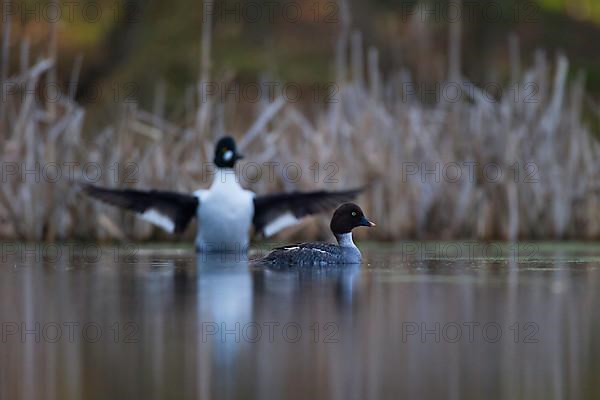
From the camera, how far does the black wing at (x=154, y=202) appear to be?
13023mm

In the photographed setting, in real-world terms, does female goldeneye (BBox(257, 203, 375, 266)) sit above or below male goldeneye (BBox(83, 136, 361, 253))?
below

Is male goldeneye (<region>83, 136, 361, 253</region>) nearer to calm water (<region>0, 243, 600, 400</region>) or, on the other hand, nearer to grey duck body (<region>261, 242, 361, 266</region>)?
grey duck body (<region>261, 242, 361, 266</region>)

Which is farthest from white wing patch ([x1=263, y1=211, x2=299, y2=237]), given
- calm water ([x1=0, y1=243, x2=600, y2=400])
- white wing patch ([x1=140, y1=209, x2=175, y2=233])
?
calm water ([x1=0, y1=243, x2=600, y2=400])

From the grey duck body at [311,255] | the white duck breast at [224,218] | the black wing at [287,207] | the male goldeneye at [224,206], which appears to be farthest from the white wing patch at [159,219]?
the grey duck body at [311,255]

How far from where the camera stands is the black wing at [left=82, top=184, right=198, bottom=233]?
1302cm

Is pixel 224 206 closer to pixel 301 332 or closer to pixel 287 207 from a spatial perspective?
pixel 287 207

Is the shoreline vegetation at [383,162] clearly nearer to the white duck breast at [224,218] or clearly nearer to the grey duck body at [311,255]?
the white duck breast at [224,218]

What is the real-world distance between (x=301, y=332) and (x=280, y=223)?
254 inches

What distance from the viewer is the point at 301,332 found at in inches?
274

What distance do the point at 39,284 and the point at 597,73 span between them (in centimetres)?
1473

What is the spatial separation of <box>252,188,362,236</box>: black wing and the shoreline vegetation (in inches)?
25.0

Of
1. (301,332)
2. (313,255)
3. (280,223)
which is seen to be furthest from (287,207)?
(301,332)

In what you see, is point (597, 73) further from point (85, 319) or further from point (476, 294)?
point (85, 319)

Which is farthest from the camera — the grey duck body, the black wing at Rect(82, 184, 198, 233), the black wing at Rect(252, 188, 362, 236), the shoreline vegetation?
the shoreline vegetation
